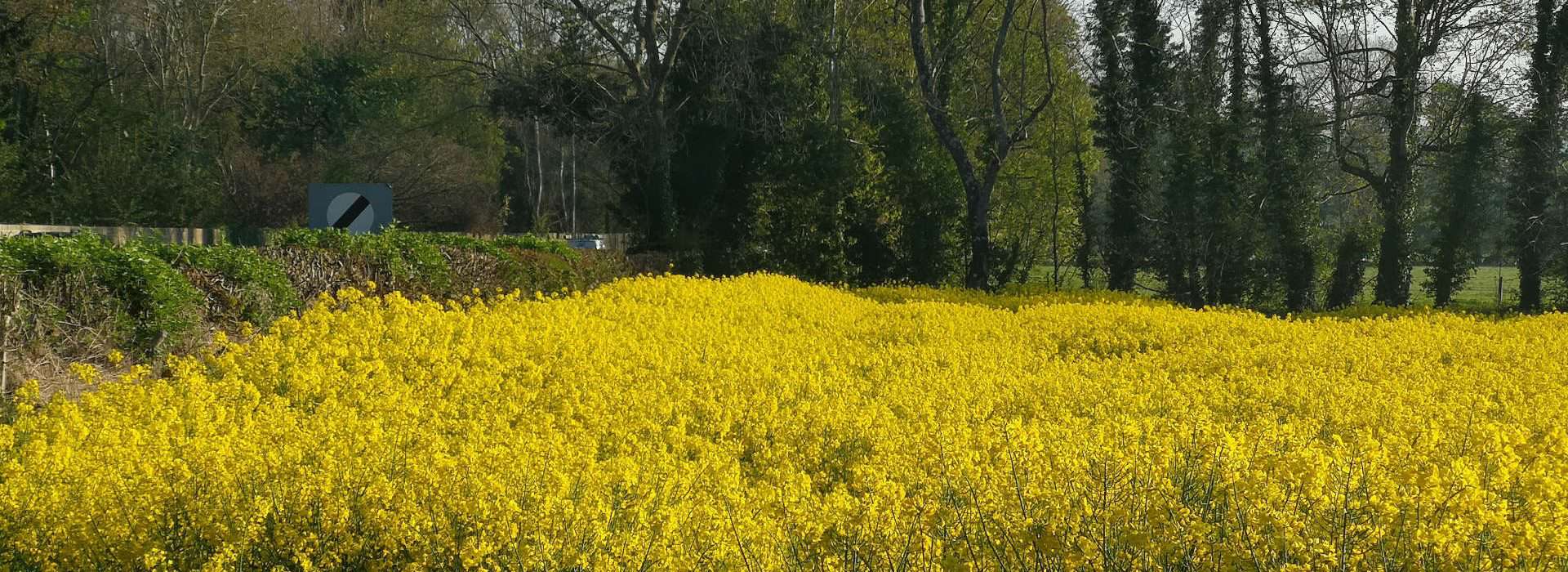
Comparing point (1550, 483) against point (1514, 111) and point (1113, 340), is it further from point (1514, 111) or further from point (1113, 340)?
point (1514, 111)

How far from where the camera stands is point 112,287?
23.7 ft

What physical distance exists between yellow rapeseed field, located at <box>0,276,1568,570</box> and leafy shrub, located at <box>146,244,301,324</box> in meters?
0.68

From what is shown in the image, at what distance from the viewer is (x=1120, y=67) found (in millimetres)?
23531

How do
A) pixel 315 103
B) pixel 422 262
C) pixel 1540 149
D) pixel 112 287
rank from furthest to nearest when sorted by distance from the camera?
pixel 315 103 → pixel 1540 149 → pixel 422 262 → pixel 112 287

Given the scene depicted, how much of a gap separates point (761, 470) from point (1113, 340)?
6.82 m

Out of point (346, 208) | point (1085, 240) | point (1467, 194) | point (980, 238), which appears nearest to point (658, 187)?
point (980, 238)

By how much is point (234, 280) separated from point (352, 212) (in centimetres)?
152

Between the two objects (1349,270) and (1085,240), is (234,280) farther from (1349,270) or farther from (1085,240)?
(1085,240)

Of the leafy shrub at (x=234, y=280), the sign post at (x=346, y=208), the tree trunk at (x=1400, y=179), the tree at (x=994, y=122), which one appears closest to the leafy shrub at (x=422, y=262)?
the leafy shrub at (x=234, y=280)

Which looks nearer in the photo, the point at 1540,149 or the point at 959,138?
the point at 1540,149

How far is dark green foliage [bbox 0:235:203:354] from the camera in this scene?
6805mm

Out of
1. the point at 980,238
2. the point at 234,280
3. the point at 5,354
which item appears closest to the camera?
the point at 5,354

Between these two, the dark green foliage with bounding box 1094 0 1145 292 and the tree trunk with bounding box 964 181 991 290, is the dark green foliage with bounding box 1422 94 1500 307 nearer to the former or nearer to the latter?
the dark green foliage with bounding box 1094 0 1145 292

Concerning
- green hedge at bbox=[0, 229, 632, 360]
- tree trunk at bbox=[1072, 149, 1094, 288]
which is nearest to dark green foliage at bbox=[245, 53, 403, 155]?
tree trunk at bbox=[1072, 149, 1094, 288]
